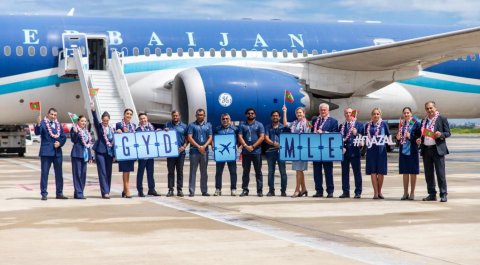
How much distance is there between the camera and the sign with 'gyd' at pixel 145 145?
14461mm

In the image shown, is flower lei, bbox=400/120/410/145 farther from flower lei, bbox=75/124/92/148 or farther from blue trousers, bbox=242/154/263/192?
flower lei, bbox=75/124/92/148

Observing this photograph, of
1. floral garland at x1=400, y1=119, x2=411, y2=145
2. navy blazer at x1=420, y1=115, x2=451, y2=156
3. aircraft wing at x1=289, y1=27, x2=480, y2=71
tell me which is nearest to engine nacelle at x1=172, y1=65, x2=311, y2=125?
aircraft wing at x1=289, y1=27, x2=480, y2=71

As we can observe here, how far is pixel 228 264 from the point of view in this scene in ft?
25.1

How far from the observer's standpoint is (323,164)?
1488cm

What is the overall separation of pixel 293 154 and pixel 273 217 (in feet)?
12.0

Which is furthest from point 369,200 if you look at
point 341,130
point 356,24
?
point 356,24

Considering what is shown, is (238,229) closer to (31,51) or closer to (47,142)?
(47,142)

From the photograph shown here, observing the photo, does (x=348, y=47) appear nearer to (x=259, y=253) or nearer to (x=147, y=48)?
(x=147, y=48)

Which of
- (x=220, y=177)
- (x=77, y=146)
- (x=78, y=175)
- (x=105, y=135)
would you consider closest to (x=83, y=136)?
(x=77, y=146)

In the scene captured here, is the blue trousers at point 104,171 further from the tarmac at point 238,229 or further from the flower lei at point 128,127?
the flower lei at point 128,127

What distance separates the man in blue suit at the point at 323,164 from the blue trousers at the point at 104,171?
3596 millimetres

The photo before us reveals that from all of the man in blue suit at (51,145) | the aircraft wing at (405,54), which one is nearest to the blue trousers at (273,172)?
the man in blue suit at (51,145)

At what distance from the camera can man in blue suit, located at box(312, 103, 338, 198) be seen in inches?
567

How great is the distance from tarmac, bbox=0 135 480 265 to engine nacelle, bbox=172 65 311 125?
7.19 metres
